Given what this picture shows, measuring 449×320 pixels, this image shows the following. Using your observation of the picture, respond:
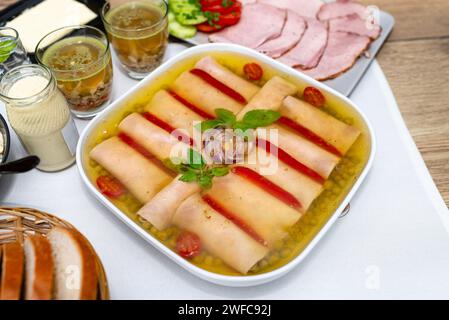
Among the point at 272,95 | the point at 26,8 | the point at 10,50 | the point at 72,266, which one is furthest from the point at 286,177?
the point at 26,8

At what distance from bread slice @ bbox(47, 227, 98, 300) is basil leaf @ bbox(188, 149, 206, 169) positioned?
1.25ft

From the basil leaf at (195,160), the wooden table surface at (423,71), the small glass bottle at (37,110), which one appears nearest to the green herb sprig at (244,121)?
the basil leaf at (195,160)

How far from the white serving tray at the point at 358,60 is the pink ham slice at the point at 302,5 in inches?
10.5

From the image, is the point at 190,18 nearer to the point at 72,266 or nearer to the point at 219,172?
the point at 219,172

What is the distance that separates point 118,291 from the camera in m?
1.23

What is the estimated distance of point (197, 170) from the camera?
4.31 ft

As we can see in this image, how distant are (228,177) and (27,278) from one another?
60 centimetres

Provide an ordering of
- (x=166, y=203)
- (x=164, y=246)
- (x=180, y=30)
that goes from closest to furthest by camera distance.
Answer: (x=164, y=246), (x=166, y=203), (x=180, y=30)

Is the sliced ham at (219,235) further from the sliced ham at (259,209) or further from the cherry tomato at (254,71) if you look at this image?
the cherry tomato at (254,71)

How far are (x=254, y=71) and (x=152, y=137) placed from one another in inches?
18.7

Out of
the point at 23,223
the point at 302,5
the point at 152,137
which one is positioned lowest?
the point at 23,223
